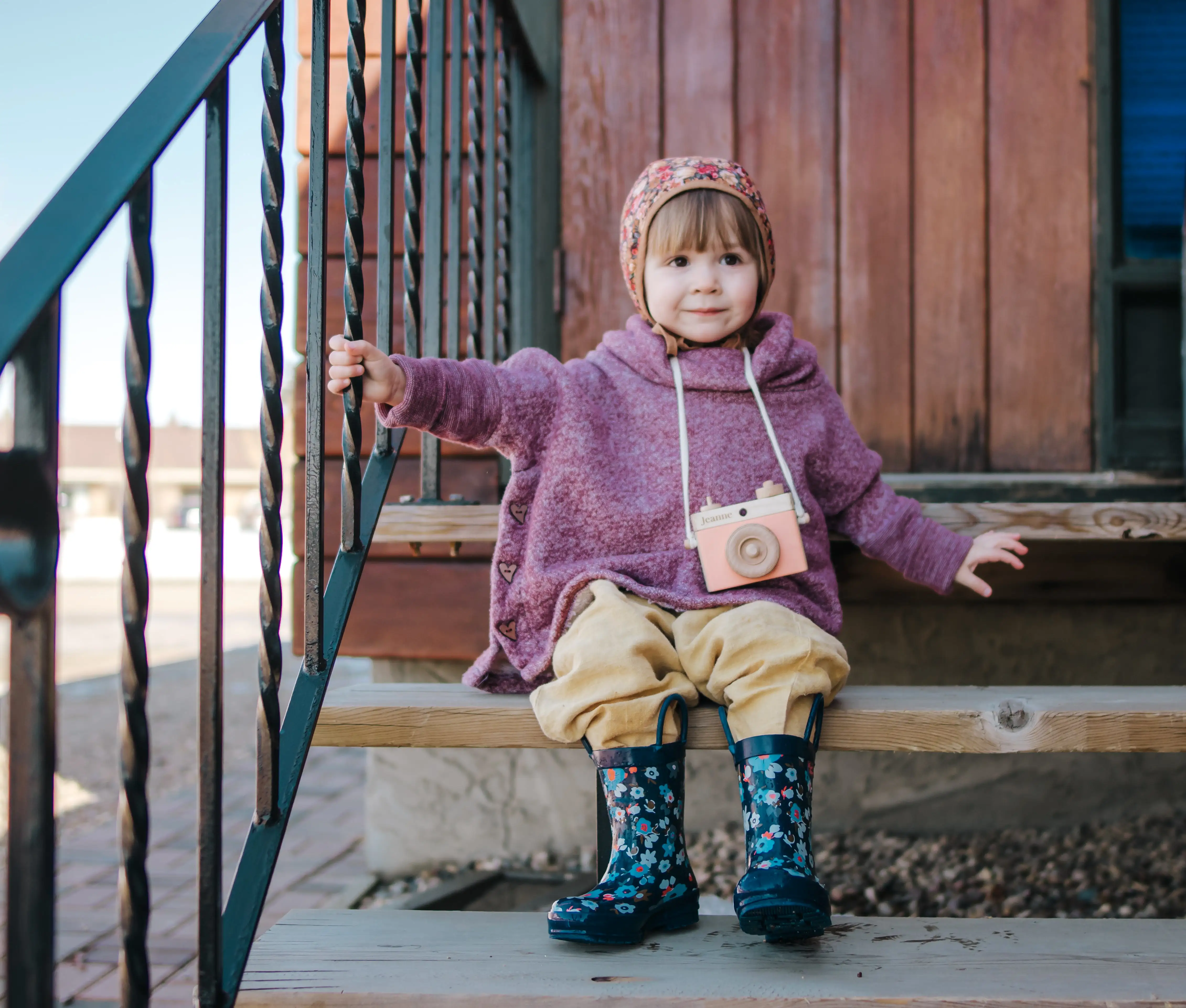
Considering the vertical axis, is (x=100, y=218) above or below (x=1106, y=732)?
above

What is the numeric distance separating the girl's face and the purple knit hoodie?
0.04 metres

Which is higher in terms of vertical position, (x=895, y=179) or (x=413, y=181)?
(x=895, y=179)

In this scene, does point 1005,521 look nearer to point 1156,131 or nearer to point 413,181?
point 413,181

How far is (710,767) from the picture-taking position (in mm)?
2207

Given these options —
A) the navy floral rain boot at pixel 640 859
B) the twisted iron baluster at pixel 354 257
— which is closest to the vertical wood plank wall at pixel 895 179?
the twisted iron baluster at pixel 354 257

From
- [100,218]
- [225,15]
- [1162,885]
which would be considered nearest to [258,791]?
[100,218]

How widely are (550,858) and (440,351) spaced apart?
1255mm

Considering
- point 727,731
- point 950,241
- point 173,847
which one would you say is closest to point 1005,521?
point 727,731

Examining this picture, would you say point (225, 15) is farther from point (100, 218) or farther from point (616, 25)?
point (616, 25)

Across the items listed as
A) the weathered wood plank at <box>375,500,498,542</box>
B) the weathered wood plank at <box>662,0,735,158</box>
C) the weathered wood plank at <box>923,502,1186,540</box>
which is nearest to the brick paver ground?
the weathered wood plank at <box>375,500,498,542</box>

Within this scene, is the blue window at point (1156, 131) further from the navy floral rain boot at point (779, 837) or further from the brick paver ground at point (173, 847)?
the brick paver ground at point (173, 847)

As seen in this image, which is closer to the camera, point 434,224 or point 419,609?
point 434,224

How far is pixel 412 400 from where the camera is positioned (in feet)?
3.85

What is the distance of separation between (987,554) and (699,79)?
1446mm
